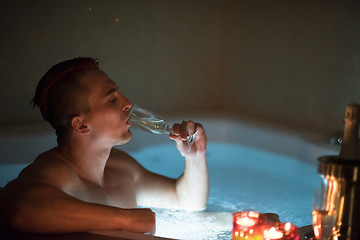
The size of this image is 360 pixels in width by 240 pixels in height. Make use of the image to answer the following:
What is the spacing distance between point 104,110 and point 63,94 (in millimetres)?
125

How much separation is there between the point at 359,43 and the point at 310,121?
1.83 feet

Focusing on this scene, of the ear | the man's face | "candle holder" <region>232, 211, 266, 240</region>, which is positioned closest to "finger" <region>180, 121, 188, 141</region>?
the man's face

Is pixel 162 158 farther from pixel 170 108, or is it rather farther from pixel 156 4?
pixel 156 4

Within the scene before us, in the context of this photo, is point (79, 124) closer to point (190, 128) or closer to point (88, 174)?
point (88, 174)

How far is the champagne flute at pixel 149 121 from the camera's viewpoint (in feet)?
5.02

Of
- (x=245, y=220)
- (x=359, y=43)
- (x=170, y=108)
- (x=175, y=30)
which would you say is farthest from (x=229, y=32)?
(x=245, y=220)

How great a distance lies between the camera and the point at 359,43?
9.46 feet

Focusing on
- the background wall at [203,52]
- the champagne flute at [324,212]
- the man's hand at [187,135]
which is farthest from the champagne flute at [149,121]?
the background wall at [203,52]

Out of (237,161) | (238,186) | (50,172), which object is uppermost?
(237,161)

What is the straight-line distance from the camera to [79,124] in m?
1.45

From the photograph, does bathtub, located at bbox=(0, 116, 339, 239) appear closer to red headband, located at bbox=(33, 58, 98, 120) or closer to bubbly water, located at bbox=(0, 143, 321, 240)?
bubbly water, located at bbox=(0, 143, 321, 240)

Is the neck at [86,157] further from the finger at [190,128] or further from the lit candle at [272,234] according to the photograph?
the lit candle at [272,234]

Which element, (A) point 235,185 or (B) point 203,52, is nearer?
(A) point 235,185

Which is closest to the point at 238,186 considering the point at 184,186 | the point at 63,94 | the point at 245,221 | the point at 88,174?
the point at 184,186
